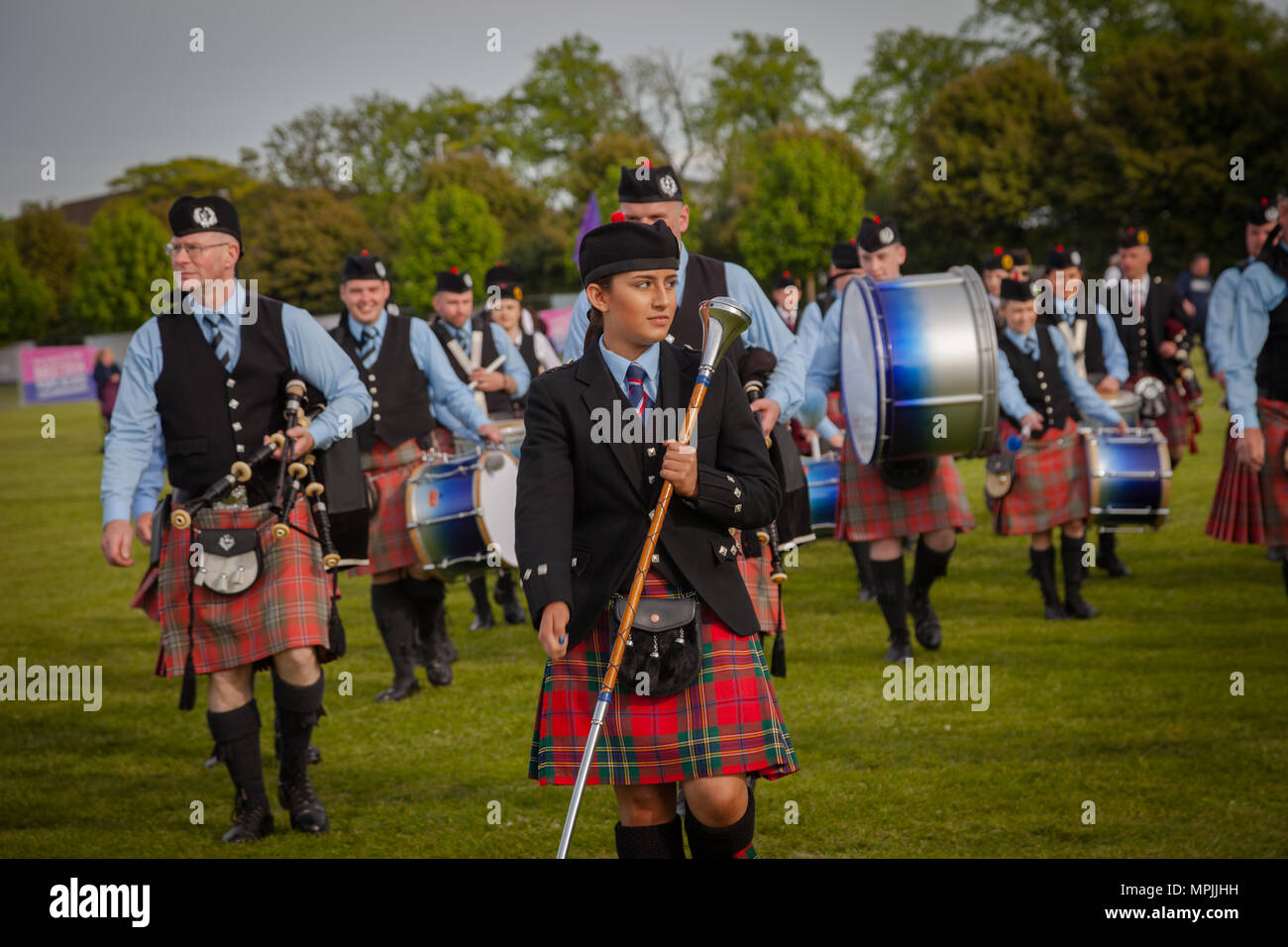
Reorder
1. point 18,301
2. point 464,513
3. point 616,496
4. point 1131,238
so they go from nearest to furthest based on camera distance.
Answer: point 616,496 < point 464,513 < point 1131,238 < point 18,301

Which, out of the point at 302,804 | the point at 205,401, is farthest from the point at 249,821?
the point at 205,401

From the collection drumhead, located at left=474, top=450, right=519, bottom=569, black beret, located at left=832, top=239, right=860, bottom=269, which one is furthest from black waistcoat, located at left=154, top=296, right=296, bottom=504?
black beret, located at left=832, top=239, right=860, bottom=269

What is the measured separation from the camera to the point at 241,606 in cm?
414

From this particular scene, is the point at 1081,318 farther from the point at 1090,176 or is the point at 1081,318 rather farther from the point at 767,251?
the point at 767,251

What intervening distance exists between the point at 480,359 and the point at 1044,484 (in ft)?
11.4

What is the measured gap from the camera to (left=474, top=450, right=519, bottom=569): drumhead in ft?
18.5

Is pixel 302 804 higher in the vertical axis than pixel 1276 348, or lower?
lower

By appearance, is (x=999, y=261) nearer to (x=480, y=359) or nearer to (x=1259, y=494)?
(x=1259, y=494)

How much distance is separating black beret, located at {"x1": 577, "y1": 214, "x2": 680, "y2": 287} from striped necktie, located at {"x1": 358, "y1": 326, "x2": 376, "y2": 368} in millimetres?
3452

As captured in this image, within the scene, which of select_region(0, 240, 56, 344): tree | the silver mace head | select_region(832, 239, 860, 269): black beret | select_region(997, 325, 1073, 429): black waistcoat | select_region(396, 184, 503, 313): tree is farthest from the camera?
select_region(0, 240, 56, 344): tree

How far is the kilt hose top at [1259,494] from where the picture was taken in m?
5.40

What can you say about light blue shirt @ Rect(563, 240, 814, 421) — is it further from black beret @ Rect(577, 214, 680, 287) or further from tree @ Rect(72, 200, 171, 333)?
tree @ Rect(72, 200, 171, 333)
